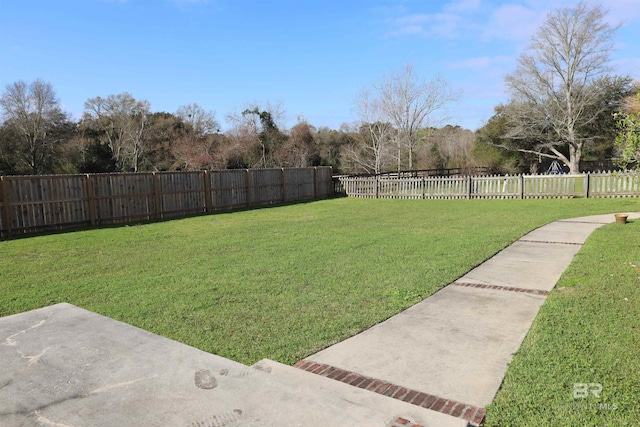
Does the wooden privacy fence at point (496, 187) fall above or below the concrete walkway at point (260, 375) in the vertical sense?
above

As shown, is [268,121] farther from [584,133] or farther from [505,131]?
[584,133]

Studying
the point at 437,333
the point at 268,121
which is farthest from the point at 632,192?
the point at 268,121

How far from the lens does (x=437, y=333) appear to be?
3.77 metres

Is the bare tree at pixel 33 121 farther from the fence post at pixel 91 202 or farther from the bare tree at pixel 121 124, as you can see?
the fence post at pixel 91 202

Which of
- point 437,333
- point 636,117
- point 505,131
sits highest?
point 505,131

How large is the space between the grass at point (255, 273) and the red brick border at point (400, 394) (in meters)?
0.27

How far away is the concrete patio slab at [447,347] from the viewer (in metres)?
2.90

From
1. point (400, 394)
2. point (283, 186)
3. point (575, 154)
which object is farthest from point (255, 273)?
point (575, 154)

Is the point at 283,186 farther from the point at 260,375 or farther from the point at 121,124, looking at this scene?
the point at 121,124

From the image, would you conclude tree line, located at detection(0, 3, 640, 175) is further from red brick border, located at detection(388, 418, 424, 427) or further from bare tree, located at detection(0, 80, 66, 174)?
red brick border, located at detection(388, 418, 424, 427)

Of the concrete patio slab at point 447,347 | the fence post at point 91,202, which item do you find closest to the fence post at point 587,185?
the concrete patio slab at point 447,347

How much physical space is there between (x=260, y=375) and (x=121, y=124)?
3920cm

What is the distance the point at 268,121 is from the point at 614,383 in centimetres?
3470

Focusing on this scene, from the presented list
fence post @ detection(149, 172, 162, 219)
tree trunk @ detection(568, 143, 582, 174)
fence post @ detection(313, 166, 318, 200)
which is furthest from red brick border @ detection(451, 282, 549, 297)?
tree trunk @ detection(568, 143, 582, 174)
